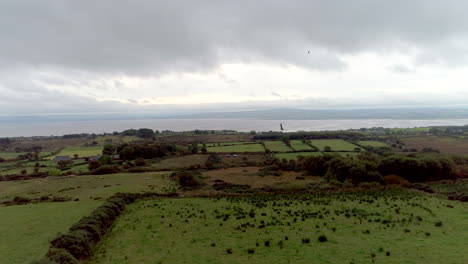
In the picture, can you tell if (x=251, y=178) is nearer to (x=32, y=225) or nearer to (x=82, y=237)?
(x=82, y=237)

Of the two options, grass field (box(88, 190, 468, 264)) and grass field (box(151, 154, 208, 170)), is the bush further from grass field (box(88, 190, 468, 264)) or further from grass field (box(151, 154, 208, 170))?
grass field (box(88, 190, 468, 264))

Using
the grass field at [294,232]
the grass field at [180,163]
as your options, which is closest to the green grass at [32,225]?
the grass field at [294,232]

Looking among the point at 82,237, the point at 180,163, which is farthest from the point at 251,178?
the point at 82,237

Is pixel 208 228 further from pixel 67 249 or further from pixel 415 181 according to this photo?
pixel 415 181

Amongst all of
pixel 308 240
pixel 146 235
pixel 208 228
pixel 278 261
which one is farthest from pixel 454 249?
pixel 146 235

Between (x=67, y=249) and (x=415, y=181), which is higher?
(x=67, y=249)

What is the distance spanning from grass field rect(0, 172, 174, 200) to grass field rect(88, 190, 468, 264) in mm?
9651

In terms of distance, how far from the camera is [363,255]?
15375mm

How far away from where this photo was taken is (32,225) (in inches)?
861

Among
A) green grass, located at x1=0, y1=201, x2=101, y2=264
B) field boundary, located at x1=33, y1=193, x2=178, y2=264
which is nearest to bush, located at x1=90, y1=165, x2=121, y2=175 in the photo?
green grass, located at x1=0, y1=201, x2=101, y2=264

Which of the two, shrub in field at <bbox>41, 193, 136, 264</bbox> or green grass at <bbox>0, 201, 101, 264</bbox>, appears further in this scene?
green grass at <bbox>0, 201, 101, 264</bbox>

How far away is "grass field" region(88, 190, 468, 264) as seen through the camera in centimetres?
1580

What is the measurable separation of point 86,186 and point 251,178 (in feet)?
93.2

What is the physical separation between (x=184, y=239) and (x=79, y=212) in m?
13.9
